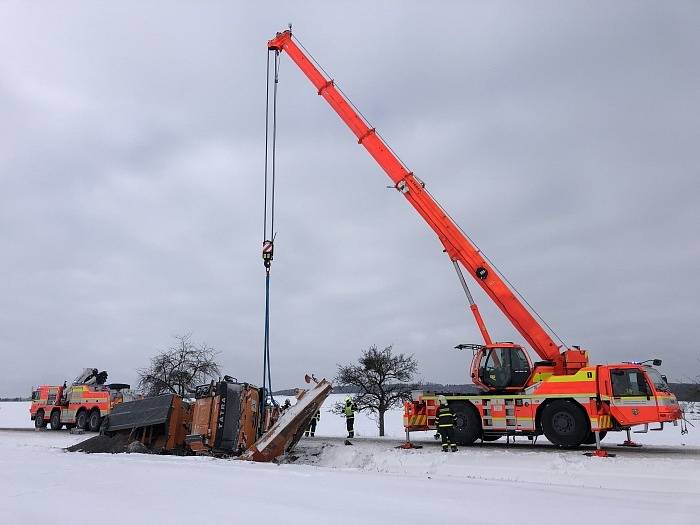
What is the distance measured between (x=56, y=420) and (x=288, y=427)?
62.0 feet

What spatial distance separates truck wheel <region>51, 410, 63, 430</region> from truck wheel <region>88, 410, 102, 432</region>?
3.11 m

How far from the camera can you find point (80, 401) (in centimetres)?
2550

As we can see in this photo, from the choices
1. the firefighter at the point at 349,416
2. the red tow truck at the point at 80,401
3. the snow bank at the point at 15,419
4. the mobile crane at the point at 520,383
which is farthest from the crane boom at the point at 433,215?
the snow bank at the point at 15,419

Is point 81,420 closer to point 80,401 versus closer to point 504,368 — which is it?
point 80,401

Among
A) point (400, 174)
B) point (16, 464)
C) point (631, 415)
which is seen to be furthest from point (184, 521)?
point (400, 174)

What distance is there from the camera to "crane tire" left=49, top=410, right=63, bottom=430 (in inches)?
1049

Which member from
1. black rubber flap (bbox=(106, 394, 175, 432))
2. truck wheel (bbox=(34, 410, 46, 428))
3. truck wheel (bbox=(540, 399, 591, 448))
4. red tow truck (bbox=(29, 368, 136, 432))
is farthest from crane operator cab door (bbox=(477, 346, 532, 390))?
truck wheel (bbox=(34, 410, 46, 428))

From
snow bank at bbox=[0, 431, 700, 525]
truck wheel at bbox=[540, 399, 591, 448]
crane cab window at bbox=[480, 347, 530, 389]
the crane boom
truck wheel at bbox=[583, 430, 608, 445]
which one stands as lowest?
snow bank at bbox=[0, 431, 700, 525]

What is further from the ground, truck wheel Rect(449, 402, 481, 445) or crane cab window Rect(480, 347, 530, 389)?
crane cab window Rect(480, 347, 530, 389)

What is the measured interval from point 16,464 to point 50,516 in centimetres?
545

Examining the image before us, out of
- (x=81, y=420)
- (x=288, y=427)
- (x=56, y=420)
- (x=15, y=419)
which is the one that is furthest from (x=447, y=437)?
(x=15, y=419)

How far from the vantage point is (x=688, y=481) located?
998 cm

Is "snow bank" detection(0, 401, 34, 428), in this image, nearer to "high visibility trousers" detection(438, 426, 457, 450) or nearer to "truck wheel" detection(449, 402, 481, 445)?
"truck wheel" detection(449, 402, 481, 445)

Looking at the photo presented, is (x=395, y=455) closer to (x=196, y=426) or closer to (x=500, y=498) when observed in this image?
(x=196, y=426)
